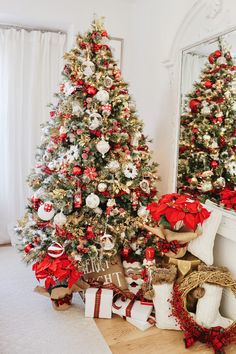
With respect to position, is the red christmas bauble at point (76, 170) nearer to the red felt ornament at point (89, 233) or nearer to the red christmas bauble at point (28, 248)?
the red felt ornament at point (89, 233)

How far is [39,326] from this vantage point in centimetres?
221

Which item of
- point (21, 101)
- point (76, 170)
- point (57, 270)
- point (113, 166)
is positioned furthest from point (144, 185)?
Result: point (21, 101)

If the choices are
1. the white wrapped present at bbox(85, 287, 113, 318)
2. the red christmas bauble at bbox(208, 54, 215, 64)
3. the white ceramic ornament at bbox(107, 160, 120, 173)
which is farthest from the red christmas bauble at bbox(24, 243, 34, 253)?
the red christmas bauble at bbox(208, 54, 215, 64)

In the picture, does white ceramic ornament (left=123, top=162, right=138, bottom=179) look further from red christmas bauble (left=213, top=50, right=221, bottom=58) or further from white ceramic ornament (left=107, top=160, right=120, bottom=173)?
red christmas bauble (left=213, top=50, right=221, bottom=58)

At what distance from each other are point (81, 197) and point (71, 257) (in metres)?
0.45

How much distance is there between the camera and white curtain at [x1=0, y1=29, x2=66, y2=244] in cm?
344

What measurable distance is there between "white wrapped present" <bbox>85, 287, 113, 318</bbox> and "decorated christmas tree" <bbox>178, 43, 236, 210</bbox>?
3.42ft

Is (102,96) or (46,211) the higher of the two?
(102,96)

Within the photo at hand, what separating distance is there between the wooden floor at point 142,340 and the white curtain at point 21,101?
6.10ft

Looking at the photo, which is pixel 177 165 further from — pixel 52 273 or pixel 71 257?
pixel 52 273

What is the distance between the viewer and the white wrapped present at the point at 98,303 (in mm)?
2303

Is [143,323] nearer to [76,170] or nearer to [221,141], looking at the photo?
[76,170]

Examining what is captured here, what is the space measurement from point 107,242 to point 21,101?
196cm

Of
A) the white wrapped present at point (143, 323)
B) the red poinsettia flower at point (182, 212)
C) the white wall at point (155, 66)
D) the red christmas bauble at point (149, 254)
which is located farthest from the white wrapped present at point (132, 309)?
the white wall at point (155, 66)
